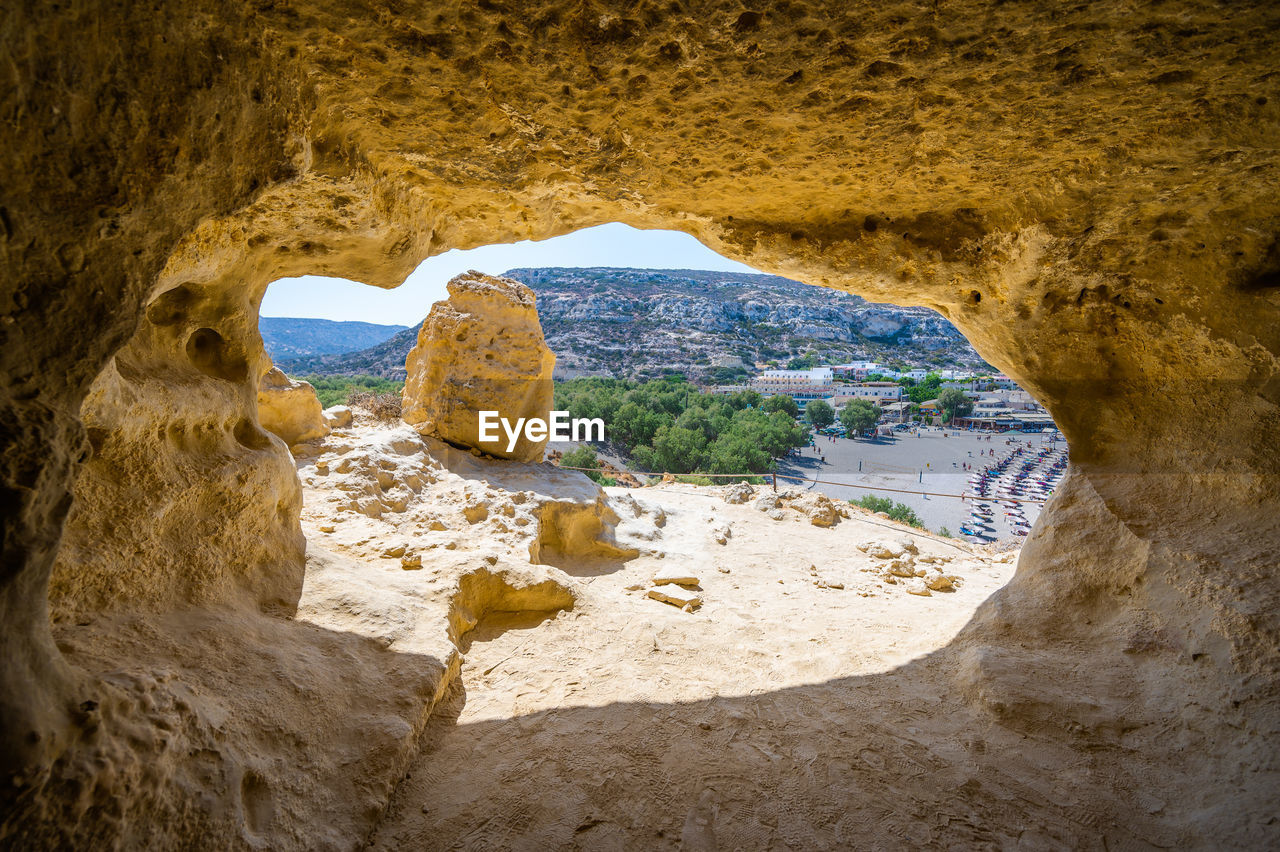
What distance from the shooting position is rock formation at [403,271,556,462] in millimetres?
8133

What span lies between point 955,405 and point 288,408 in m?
38.5

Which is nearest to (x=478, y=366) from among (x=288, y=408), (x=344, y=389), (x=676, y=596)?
(x=288, y=408)

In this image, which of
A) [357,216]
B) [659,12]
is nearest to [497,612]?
[357,216]

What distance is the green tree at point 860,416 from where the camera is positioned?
35438mm

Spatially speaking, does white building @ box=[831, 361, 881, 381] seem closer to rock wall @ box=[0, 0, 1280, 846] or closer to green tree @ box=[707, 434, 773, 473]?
green tree @ box=[707, 434, 773, 473]

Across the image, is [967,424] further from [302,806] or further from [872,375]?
[302,806]

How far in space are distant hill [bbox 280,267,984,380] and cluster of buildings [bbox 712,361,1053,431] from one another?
5161 millimetres

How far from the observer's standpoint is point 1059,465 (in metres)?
27.5

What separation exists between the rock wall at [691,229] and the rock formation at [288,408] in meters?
3.35

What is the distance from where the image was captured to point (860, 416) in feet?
116

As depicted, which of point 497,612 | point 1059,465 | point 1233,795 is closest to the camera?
point 1233,795

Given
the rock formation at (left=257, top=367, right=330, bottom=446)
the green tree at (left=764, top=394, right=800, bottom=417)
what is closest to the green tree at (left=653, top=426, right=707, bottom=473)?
the green tree at (left=764, top=394, right=800, bottom=417)

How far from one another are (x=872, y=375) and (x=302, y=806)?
48.1m

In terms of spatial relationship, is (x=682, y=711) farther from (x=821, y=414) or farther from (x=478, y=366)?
(x=821, y=414)
